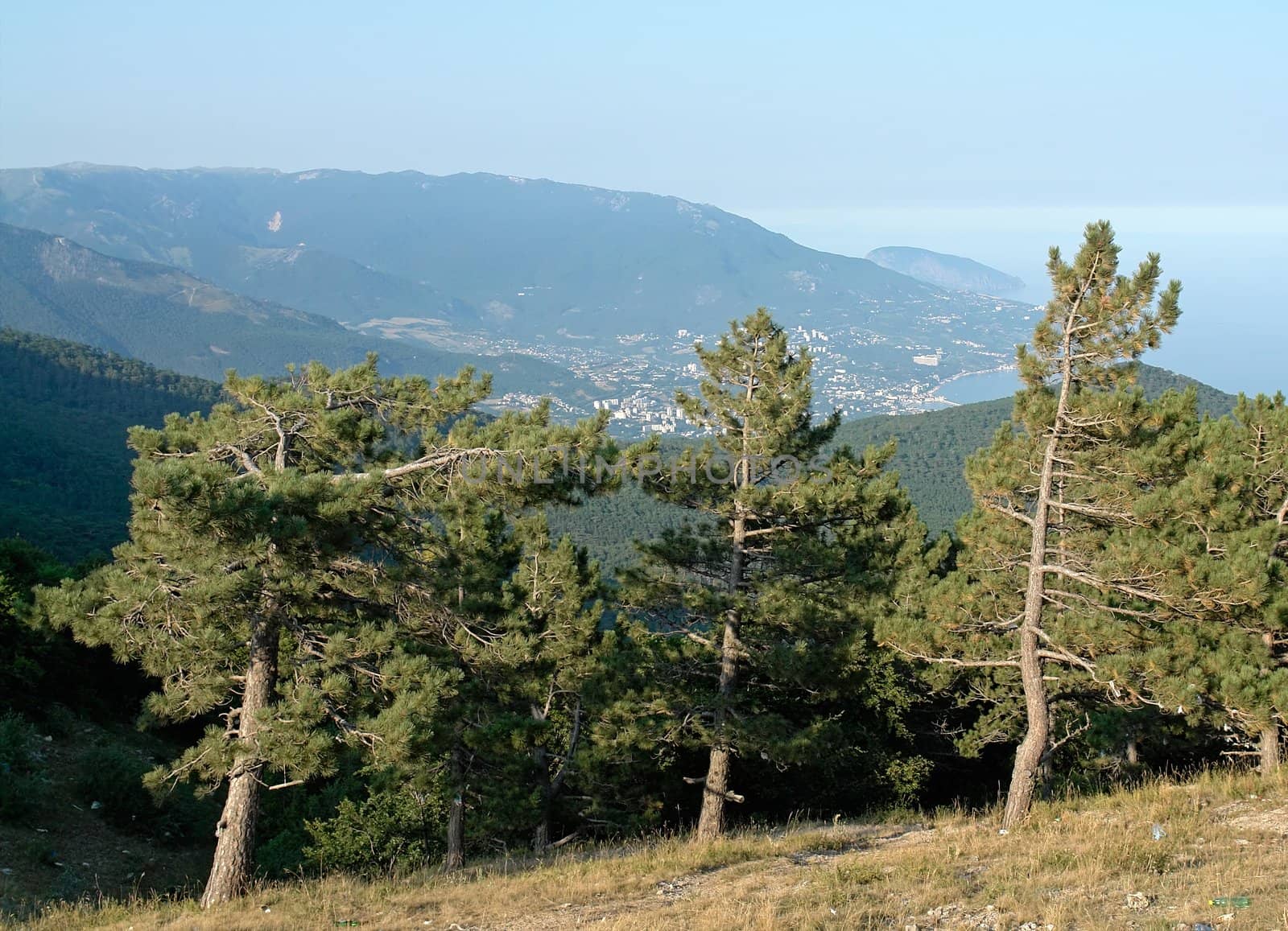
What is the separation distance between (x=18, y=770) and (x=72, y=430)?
223 ft

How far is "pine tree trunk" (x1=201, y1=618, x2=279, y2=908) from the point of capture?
8.95 metres

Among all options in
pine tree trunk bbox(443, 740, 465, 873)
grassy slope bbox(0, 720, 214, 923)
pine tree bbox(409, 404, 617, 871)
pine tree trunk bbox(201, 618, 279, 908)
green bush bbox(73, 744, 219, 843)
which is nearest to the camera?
pine tree bbox(409, 404, 617, 871)

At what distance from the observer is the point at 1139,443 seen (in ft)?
32.9

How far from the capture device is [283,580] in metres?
8.30

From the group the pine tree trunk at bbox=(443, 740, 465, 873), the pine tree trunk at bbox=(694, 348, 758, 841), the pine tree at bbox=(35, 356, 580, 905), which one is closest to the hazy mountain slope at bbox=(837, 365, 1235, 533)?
the pine tree trunk at bbox=(694, 348, 758, 841)

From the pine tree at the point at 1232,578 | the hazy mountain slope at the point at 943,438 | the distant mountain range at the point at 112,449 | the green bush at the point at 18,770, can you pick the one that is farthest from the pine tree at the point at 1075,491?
the hazy mountain slope at the point at 943,438

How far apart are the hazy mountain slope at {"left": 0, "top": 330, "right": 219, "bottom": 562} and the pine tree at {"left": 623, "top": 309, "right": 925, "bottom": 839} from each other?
12.6m

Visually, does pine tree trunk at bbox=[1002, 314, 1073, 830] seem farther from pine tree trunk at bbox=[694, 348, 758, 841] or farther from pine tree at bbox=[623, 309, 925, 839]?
pine tree trunk at bbox=[694, 348, 758, 841]

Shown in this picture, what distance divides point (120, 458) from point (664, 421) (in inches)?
3416

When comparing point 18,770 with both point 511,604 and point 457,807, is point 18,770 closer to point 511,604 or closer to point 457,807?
point 457,807

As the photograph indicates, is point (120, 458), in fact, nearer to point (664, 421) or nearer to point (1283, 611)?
point (1283, 611)

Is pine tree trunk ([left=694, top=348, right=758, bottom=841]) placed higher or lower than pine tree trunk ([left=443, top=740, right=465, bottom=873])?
higher

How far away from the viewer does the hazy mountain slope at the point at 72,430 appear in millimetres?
44969

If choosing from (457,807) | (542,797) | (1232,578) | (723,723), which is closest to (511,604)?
(457,807)
